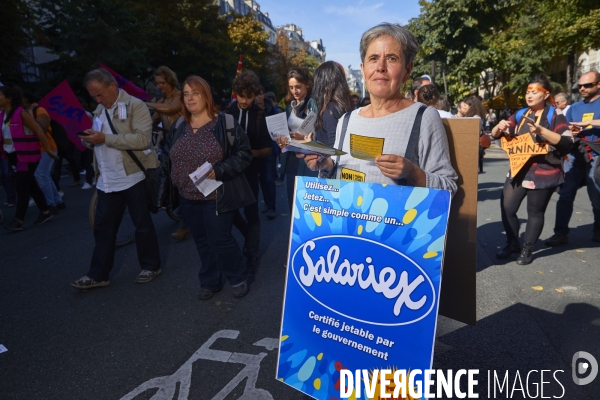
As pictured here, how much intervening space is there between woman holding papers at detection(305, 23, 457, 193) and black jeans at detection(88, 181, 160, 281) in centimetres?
269

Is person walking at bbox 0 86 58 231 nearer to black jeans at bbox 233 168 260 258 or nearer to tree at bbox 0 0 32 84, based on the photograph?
black jeans at bbox 233 168 260 258

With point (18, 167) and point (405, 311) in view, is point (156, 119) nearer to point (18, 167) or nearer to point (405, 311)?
point (18, 167)

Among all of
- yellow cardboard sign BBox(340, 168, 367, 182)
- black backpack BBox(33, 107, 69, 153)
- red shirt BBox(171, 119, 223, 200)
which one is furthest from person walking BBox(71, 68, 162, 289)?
black backpack BBox(33, 107, 69, 153)

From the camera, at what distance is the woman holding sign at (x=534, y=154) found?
12.9ft

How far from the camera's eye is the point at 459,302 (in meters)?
1.88

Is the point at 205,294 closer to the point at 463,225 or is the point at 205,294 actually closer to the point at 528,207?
the point at 463,225

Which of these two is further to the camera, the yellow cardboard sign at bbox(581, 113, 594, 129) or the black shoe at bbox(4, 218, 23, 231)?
the black shoe at bbox(4, 218, 23, 231)

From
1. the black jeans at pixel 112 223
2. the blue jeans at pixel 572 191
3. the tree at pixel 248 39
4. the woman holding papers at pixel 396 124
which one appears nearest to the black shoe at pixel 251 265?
the black jeans at pixel 112 223

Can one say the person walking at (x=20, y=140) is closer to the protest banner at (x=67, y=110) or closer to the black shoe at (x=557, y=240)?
the protest banner at (x=67, y=110)

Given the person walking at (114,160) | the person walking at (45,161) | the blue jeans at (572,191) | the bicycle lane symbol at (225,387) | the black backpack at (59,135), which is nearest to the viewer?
the bicycle lane symbol at (225,387)

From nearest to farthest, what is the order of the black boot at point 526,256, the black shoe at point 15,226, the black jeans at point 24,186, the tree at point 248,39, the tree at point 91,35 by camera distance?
the black boot at point 526,256, the black jeans at point 24,186, the black shoe at point 15,226, the tree at point 91,35, the tree at point 248,39

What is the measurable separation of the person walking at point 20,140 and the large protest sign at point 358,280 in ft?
19.3

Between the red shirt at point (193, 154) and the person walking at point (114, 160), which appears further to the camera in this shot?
the person walking at point (114, 160)

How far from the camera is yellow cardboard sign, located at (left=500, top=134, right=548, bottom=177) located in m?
4.02
